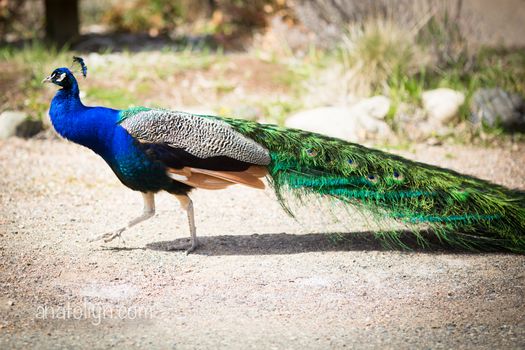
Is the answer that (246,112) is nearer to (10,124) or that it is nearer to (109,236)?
(10,124)

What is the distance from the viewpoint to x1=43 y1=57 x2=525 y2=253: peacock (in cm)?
419

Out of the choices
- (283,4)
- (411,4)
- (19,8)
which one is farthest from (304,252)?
(19,8)

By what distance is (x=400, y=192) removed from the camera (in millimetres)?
4375

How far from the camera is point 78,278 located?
4066 millimetres

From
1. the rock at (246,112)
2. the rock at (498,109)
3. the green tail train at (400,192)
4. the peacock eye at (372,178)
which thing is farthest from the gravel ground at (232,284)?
the rock at (498,109)

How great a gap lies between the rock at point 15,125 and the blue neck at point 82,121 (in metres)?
3.18

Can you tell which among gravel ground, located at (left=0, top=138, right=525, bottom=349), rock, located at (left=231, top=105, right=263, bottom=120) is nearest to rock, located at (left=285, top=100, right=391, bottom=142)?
rock, located at (left=231, top=105, right=263, bottom=120)

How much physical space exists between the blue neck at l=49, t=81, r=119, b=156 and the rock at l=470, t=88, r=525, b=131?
488 centimetres

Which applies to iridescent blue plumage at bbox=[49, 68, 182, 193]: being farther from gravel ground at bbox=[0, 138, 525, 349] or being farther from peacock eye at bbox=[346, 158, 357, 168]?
peacock eye at bbox=[346, 158, 357, 168]

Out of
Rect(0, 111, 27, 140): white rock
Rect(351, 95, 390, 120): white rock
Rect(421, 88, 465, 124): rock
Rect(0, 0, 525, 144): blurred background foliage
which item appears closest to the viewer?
Rect(0, 111, 27, 140): white rock

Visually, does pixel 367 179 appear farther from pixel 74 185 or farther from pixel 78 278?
pixel 74 185

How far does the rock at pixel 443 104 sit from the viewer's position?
7664mm

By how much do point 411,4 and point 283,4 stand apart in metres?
2.43

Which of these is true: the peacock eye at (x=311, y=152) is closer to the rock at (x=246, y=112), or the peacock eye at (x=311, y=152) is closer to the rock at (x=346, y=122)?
the rock at (x=346, y=122)
